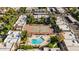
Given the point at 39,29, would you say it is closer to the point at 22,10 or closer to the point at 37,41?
the point at 37,41

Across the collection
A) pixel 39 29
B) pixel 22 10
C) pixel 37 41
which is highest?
pixel 22 10

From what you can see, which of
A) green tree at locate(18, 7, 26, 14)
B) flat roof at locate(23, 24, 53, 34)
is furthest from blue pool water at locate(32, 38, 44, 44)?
green tree at locate(18, 7, 26, 14)

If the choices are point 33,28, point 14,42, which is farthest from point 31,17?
point 14,42

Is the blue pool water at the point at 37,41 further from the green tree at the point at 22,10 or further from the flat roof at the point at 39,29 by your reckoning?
the green tree at the point at 22,10

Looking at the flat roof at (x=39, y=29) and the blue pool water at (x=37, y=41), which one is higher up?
the flat roof at (x=39, y=29)

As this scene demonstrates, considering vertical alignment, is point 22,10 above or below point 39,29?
above

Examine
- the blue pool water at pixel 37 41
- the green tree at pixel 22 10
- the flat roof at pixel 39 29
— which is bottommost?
the blue pool water at pixel 37 41

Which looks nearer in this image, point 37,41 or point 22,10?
point 37,41

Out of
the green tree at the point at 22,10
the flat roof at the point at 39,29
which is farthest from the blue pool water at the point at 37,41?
the green tree at the point at 22,10

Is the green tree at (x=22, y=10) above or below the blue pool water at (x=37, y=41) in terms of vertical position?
above

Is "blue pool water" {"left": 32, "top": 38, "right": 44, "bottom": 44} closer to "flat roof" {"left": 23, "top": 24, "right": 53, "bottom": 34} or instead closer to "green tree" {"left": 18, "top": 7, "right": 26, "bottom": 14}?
"flat roof" {"left": 23, "top": 24, "right": 53, "bottom": 34}

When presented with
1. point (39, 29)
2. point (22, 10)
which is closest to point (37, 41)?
point (39, 29)
